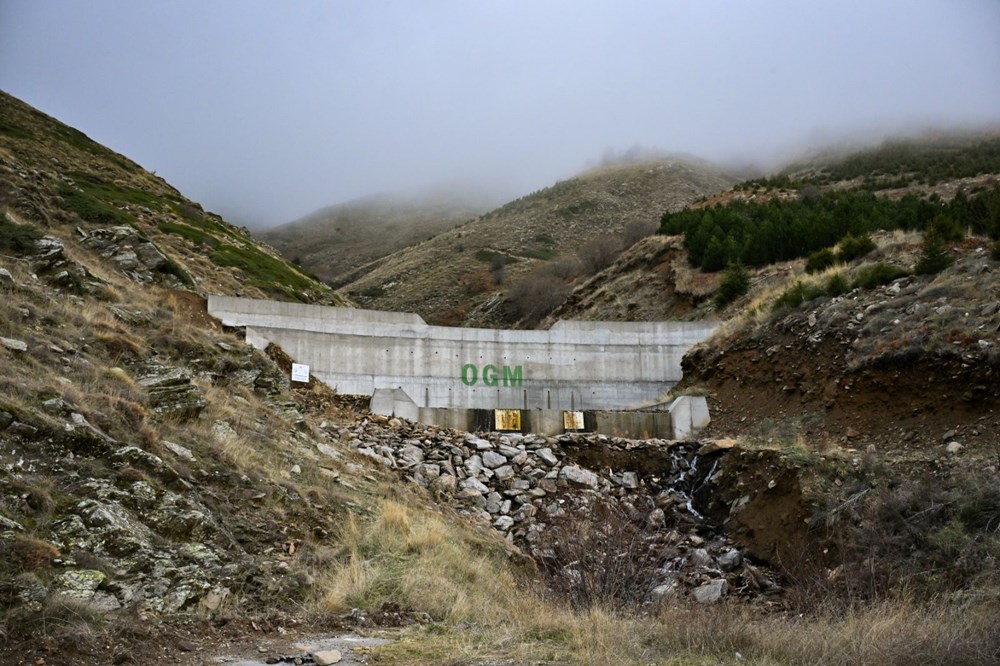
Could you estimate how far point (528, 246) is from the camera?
3457 inches

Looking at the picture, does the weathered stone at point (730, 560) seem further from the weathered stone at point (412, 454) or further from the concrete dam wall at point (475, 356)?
the concrete dam wall at point (475, 356)

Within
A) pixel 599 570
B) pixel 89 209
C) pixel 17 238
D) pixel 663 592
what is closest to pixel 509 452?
pixel 663 592

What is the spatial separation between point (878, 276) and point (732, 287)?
11.3 meters

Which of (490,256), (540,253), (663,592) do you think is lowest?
(663,592)

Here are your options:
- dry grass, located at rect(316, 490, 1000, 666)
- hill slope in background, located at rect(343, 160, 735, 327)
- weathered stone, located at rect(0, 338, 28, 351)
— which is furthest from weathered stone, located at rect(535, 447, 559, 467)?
hill slope in background, located at rect(343, 160, 735, 327)

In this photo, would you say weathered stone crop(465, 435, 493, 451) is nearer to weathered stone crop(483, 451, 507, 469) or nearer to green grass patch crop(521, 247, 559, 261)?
weathered stone crop(483, 451, 507, 469)

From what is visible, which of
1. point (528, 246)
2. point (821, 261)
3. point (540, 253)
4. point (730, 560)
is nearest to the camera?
point (730, 560)

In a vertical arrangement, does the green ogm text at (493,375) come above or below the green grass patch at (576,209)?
below

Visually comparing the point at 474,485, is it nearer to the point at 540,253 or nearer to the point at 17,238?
the point at 17,238

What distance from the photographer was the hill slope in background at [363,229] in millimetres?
125750

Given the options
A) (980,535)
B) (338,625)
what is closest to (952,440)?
(980,535)

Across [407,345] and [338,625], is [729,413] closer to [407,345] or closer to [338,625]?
[407,345]

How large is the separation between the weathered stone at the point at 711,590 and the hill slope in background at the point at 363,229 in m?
Answer: 87.4

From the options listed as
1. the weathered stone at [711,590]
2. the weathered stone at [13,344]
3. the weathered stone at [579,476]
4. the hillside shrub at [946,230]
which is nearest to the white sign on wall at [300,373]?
the weathered stone at [579,476]
